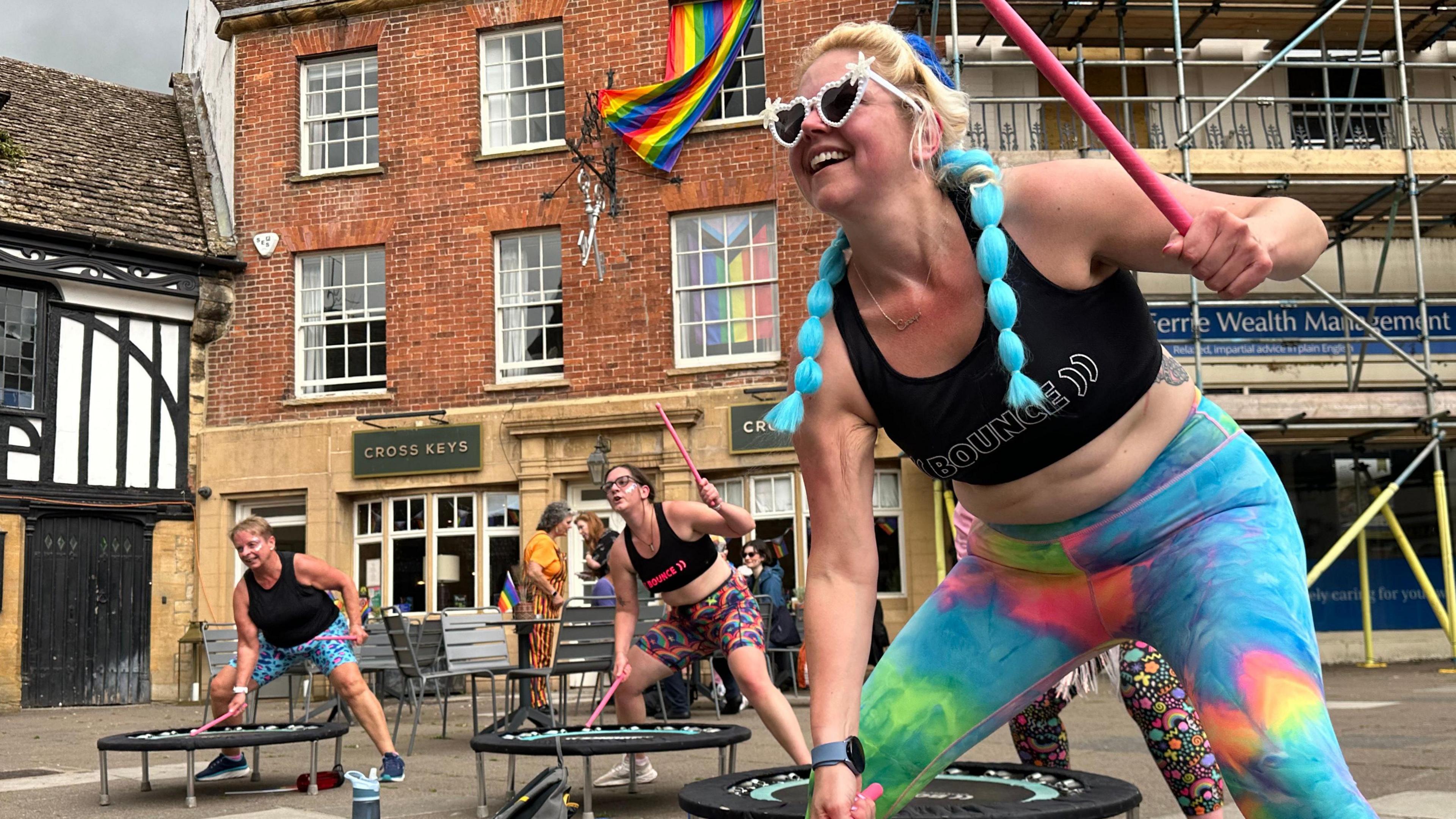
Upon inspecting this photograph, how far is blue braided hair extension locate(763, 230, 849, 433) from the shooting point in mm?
2670

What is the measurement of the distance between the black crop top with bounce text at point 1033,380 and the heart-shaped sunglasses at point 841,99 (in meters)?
0.26

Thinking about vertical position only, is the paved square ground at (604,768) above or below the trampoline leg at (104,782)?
below

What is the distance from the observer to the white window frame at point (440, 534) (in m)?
18.5

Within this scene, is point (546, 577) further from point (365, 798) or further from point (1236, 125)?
point (1236, 125)

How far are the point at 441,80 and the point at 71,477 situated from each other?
276 inches

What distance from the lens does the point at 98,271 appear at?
18328 mm

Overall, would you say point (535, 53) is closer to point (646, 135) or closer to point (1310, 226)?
point (646, 135)

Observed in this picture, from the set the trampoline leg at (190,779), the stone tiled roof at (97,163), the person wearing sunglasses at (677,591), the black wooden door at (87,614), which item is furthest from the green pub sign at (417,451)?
the person wearing sunglasses at (677,591)

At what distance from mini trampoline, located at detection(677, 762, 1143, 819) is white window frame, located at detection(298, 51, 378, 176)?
1671 centimetres

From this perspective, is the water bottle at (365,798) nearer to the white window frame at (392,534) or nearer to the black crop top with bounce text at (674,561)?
the black crop top with bounce text at (674,561)

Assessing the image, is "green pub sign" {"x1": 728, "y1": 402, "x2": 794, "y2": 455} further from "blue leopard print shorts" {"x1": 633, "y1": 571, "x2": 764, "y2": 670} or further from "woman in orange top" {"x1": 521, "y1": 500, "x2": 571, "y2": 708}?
"blue leopard print shorts" {"x1": 633, "y1": 571, "x2": 764, "y2": 670}

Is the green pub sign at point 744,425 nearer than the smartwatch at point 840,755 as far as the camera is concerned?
No

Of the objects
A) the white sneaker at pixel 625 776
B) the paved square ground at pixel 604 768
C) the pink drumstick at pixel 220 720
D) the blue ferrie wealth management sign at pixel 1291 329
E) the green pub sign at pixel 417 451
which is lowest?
the paved square ground at pixel 604 768

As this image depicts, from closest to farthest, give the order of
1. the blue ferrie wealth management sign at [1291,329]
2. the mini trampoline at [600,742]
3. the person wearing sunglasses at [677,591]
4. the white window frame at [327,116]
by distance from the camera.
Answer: the mini trampoline at [600,742] → the person wearing sunglasses at [677,591] → the blue ferrie wealth management sign at [1291,329] → the white window frame at [327,116]
